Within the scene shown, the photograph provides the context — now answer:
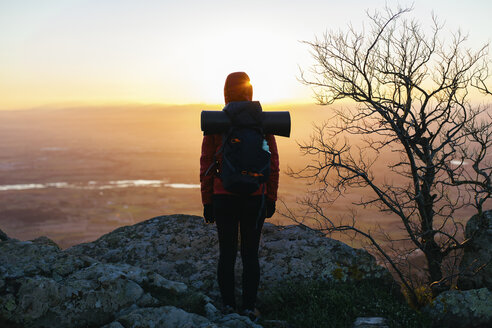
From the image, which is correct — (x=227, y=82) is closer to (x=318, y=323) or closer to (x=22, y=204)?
(x=318, y=323)

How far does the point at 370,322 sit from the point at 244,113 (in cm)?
327

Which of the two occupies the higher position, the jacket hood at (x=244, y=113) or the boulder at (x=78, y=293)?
the jacket hood at (x=244, y=113)

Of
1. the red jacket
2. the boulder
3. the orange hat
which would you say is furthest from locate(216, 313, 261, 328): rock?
the orange hat

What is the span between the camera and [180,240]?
683 cm

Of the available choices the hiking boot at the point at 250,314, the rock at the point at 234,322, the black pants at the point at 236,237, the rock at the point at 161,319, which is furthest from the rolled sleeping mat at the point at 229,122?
the hiking boot at the point at 250,314

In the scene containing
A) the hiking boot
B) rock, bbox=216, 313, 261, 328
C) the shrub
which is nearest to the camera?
rock, bbox=216, 313, 261, 328

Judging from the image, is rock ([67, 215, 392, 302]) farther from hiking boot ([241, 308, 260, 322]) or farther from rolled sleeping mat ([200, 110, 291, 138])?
rolled sleeping mat ([200, 110, 291, 138])

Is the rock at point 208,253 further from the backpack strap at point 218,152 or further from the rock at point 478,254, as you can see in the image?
the rock at point 478,254

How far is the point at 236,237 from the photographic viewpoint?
4078 mm

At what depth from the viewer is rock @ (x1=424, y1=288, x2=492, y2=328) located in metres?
4.94

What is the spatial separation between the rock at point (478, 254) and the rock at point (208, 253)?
2.80m

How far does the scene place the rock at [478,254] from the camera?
7.11 metres

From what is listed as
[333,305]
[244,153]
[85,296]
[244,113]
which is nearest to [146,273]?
[85,296]

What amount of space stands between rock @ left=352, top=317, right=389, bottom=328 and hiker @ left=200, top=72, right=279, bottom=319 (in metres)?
1.41
